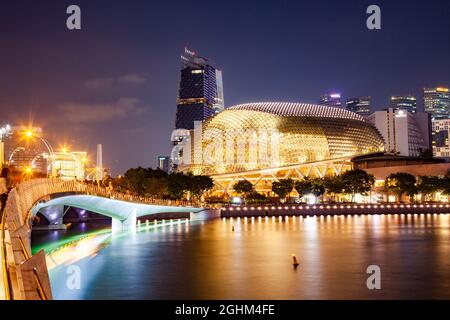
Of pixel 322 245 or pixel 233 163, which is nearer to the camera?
pixel 322 245

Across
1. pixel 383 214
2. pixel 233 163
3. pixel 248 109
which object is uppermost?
pixel 248 109

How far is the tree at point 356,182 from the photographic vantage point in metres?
121

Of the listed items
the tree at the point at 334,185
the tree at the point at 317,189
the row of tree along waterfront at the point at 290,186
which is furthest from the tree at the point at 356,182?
the tree at the point at 317,189

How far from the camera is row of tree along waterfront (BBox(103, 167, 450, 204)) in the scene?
109250mm

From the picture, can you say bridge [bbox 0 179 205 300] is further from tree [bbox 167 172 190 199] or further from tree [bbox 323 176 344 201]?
tree [bbox 323 176 344 201]

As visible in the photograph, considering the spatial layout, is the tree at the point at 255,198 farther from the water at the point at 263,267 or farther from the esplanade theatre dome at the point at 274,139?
the water at the point at 263,267

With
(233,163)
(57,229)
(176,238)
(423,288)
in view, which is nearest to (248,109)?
(233,163)

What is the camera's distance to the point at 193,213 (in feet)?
325

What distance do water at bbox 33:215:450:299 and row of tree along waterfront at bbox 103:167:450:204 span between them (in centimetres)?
4820

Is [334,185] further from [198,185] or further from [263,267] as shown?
[263,267]

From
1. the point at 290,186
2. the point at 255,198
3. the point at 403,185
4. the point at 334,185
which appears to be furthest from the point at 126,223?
the point at 403,185

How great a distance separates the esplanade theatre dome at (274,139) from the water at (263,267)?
297 ft

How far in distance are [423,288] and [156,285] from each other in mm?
13181
